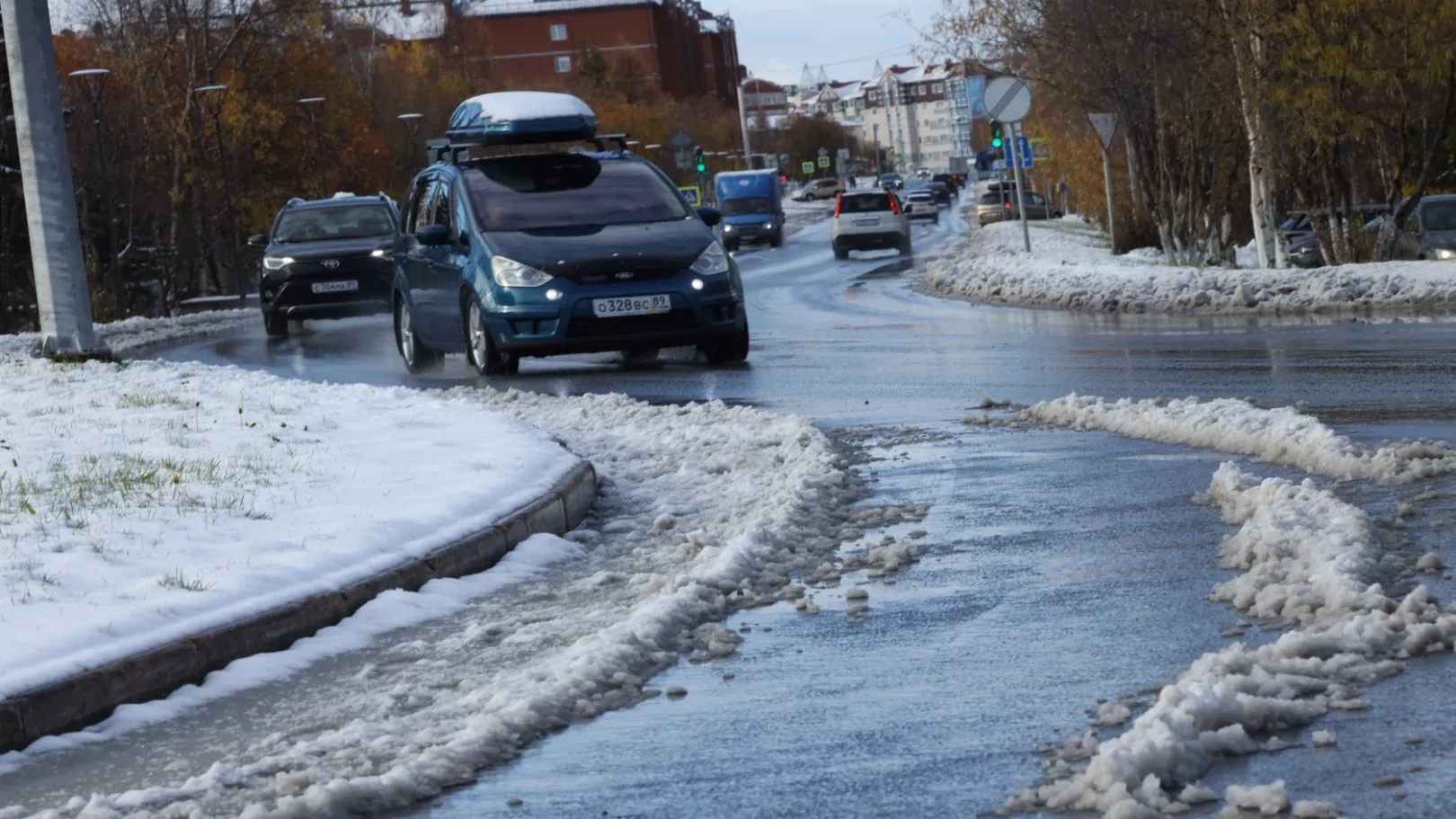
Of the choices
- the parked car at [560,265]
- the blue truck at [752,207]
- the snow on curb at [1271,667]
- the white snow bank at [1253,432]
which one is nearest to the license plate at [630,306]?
the parked car at [560,265]

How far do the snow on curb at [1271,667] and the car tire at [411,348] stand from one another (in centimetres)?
1240

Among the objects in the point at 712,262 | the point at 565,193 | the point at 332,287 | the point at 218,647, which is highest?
the point at 565,193

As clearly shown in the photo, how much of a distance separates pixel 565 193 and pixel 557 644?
1110 centimetres

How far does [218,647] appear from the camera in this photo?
6.41m

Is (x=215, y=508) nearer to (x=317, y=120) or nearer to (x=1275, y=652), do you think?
(x=1275, y=652)

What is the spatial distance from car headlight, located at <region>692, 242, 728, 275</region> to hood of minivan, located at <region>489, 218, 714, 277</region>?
45 mm

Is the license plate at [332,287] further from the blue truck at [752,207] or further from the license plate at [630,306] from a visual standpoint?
the blue truck at [752,207]

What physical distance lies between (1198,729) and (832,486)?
15.4 ft

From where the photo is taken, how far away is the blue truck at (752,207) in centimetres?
6762

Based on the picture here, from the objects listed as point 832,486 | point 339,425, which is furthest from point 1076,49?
point 832,486

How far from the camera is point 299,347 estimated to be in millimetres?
24000

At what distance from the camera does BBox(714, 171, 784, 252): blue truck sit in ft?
222

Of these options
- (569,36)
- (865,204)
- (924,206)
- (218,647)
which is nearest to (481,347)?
(218,647)

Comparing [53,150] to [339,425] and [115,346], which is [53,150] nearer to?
[339,425]
